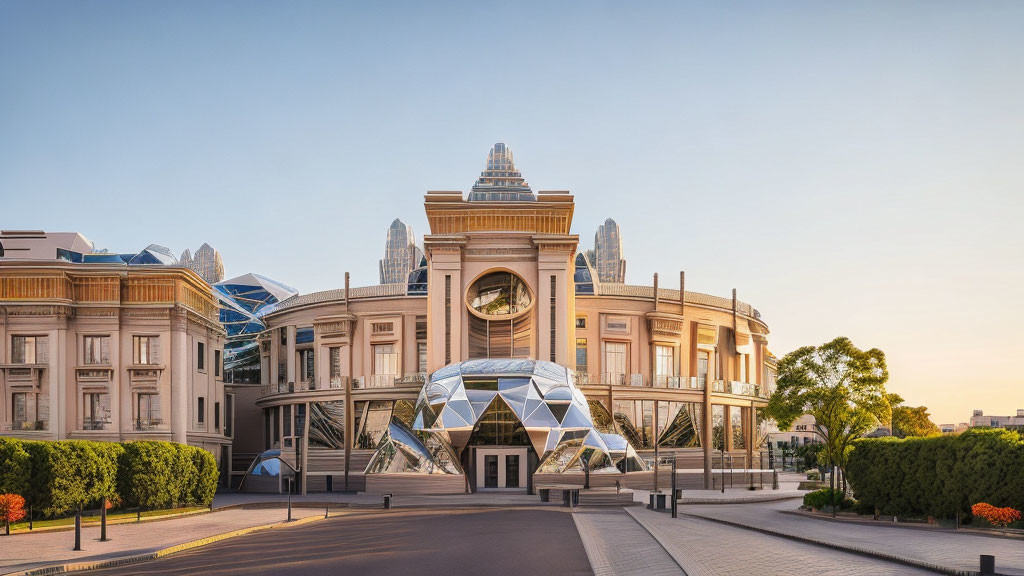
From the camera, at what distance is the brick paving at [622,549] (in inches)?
811

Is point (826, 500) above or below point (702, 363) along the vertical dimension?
below

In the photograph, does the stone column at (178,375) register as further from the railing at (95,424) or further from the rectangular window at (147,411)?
the railing at (95,424)

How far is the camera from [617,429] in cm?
6556

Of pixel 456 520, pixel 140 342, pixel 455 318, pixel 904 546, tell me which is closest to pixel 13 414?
pixel 140 342

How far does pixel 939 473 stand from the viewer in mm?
31688

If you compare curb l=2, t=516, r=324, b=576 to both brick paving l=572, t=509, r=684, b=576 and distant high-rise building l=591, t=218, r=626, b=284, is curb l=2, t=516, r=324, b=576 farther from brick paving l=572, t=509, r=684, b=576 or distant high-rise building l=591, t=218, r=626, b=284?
distant high-rise building l=591, t=218, r=626, b=284

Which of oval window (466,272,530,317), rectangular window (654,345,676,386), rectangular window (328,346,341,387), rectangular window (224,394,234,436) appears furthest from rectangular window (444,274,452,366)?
rectangular window (224,394,234,436)

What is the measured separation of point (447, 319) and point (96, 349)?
2117cm

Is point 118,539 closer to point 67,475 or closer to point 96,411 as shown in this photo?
point 67,475

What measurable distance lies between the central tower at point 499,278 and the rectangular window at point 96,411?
19331mm

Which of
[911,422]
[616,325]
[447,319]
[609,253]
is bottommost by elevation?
[911,422]

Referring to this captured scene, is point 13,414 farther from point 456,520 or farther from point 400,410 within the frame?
point 456,520

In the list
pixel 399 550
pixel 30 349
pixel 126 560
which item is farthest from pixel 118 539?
pixel 30 349

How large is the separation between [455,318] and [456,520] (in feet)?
88.4
